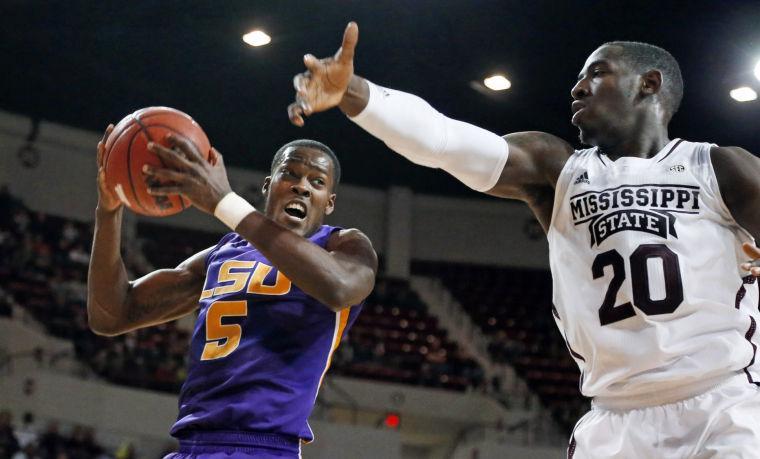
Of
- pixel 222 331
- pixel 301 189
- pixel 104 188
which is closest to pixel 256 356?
pixel 222 331

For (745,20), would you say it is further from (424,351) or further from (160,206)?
(160,206)

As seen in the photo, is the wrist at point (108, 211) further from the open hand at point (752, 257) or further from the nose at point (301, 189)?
the open hand at point (752, 257)

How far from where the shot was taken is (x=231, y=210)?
3.30 metres

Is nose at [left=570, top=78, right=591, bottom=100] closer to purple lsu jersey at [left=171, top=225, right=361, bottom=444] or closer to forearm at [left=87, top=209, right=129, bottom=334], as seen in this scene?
purple lsu jersey at [left=171, top=225, right=361, bottom=444]

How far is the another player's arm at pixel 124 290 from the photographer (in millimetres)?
4176

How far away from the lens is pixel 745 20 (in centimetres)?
1190

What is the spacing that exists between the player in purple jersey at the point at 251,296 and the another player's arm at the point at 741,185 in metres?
1.30

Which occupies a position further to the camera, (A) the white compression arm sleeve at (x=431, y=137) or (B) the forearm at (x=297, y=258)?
(B) the forearm at (x=297, y=258)

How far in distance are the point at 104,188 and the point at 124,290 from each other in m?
0.64

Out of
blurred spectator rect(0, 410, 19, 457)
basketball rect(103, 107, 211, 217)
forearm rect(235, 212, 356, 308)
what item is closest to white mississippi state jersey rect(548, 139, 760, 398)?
forearm rect(235, 212, 356, 308)

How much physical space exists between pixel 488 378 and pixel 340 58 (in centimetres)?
1645

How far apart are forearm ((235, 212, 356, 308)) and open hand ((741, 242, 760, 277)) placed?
134cm

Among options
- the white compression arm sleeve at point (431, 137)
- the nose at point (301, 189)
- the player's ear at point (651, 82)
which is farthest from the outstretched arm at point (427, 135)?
the nose at point (301, 189)

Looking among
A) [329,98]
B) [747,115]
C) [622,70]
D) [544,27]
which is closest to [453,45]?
[544,27]
